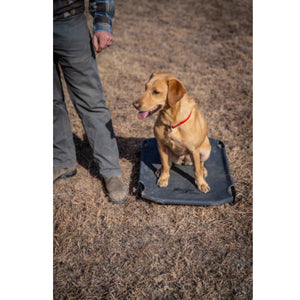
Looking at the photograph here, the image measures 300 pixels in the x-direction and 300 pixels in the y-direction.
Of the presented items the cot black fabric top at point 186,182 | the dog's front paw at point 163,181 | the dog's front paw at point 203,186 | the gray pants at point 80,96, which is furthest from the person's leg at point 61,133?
the dog's front paw at point 203,186

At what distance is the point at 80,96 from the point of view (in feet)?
8.61

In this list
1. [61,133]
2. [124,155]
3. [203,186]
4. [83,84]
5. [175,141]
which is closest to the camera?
[83,84]

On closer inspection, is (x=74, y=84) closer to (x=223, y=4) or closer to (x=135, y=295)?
(x=135, y=295)

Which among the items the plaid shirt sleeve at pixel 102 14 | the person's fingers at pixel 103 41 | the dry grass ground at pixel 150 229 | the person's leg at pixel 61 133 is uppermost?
the plaid shirt sleeve at pixel 102 14

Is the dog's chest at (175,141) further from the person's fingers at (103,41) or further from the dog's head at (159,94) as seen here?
the person's fingers at (103,41)

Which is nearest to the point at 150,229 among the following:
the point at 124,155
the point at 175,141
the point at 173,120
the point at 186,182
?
the point at 186,182

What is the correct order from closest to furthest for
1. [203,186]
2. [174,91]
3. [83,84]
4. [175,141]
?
[174,91] → [83,84] → [175,141] → [203,186]

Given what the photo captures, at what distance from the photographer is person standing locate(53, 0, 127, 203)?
7.61ft

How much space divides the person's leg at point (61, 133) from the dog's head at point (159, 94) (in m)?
0.89

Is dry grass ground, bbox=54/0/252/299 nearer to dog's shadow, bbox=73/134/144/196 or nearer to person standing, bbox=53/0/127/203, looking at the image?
dog's shadow, bbox=73/134/144/196

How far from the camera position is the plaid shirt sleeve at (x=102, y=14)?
95.7 inches

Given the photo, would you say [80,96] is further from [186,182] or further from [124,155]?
[186,182]

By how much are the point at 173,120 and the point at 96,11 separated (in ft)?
3.82

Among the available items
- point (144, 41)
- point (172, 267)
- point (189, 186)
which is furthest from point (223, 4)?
point (172, 267)
